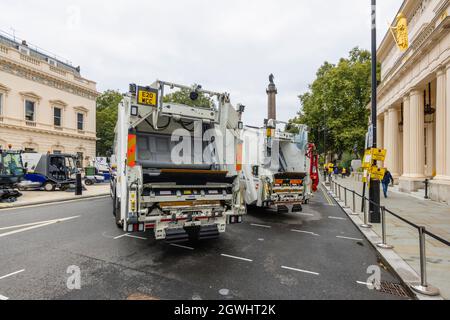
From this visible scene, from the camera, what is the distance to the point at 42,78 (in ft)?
83.9

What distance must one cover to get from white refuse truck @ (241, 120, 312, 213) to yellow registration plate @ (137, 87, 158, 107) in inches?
186

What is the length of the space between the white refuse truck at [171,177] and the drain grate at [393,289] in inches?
117

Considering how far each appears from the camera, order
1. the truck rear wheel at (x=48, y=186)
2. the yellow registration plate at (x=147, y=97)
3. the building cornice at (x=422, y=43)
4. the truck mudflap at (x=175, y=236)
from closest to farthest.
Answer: the truck mudflap at (x=175, y=236) < the yellow registration plate at (x=147, y=97) < the building cornice at (x=422, y=43) < the truck rear wheel at (x=48, y=186)

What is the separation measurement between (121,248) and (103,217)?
3.72m

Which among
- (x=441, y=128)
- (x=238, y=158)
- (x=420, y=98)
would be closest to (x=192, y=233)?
(x=238, y=158)

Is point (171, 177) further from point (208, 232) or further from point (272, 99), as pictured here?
point (272, 99)

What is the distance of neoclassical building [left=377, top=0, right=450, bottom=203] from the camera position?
1162cm

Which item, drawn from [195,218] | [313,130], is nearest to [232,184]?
[195,218]

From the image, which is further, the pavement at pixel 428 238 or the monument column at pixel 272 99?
the monument column at pixel 272 99

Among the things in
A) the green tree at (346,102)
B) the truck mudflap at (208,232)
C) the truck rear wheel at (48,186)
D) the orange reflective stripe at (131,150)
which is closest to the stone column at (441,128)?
the truck mudflap at (208,232)

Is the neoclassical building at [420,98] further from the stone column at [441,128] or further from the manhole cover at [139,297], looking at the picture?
the manhole cover at [139,297]

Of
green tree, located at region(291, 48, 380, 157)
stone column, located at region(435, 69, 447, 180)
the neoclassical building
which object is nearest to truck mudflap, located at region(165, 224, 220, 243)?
the neoclassical building

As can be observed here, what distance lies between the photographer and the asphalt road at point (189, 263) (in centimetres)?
377
